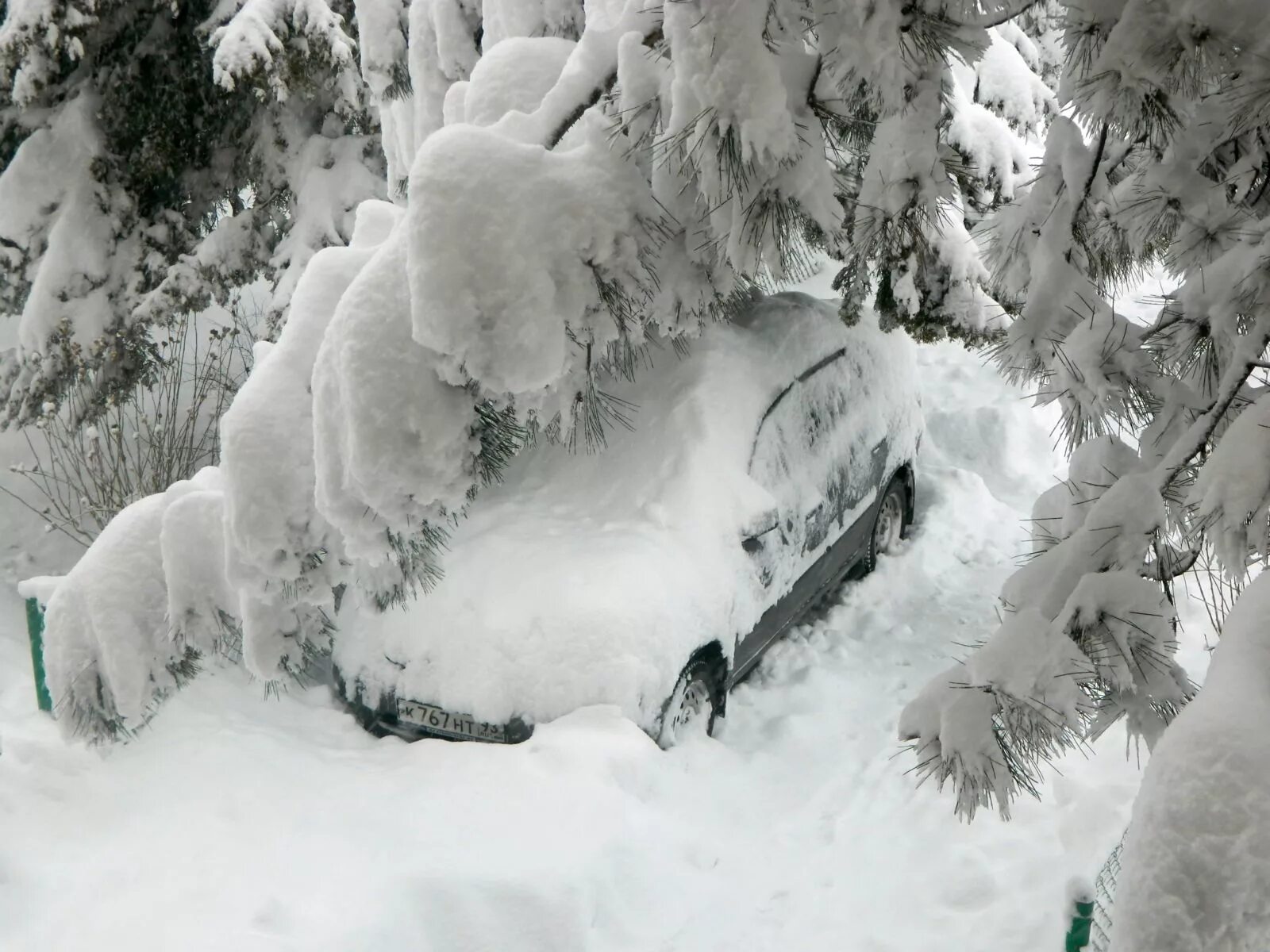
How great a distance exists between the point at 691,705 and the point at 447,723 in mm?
1148

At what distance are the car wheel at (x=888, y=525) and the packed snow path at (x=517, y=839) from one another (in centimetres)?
162

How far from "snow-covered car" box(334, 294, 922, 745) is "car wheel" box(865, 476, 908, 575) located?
0.64 metres

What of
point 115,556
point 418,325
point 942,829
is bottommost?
point 942,829

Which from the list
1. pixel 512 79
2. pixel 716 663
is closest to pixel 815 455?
pixel 716 663

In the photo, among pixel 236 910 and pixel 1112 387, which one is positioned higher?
pixel 1112 387

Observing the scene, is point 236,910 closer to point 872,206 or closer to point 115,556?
point 115,556

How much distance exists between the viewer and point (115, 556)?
2615 mm

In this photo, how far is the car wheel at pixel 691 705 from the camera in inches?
169

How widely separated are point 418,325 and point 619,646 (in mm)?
2614

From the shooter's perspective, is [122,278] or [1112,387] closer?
[1112,387]

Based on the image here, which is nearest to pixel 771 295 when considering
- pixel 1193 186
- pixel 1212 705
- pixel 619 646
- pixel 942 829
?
pixel 619 646

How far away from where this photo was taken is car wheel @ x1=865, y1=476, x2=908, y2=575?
6.51m

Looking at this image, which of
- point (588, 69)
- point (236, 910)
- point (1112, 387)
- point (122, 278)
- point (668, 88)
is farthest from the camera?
point (122, 278)

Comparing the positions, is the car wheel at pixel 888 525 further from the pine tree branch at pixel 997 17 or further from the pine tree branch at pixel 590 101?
the pine tree branch at pixel 590 101
